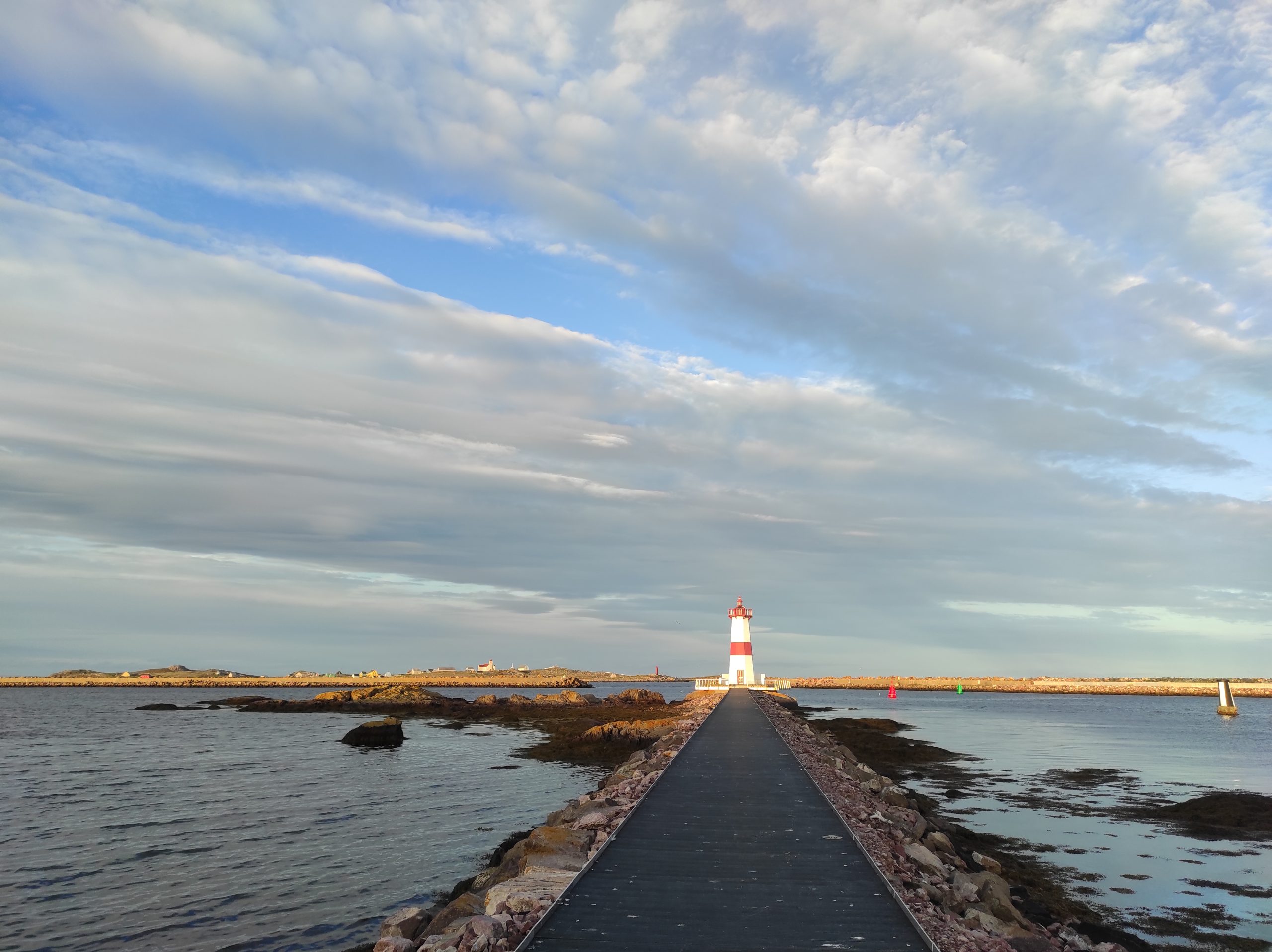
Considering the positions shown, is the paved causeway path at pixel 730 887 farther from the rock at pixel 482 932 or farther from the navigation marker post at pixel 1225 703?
the navigation marker post at pixel 1225 703

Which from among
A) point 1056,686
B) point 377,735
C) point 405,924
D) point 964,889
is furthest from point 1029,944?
point 1056,686

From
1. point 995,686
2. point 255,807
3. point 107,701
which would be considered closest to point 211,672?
point 107,701

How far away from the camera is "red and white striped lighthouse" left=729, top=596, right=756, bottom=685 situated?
53.9m

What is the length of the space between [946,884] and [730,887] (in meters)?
3.40

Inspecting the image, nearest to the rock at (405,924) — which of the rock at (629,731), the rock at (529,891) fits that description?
the rock at (529,891)

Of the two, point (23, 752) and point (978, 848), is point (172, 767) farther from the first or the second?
point (978, 848)

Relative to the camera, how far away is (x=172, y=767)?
1081 inches

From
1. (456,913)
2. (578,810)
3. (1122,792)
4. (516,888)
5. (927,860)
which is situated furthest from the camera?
(1122,792)

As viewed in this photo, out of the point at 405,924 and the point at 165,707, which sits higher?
the point at 405,924

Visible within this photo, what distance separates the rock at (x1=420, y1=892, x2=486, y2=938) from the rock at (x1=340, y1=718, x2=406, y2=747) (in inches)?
1013

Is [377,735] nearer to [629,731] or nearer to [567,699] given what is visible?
[629,731]

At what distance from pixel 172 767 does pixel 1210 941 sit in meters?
28.5

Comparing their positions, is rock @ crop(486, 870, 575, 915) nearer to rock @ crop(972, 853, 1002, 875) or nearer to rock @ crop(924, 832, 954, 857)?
rock @ crop(924, 832, 954, 857)

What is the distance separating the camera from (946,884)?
31.9ft
